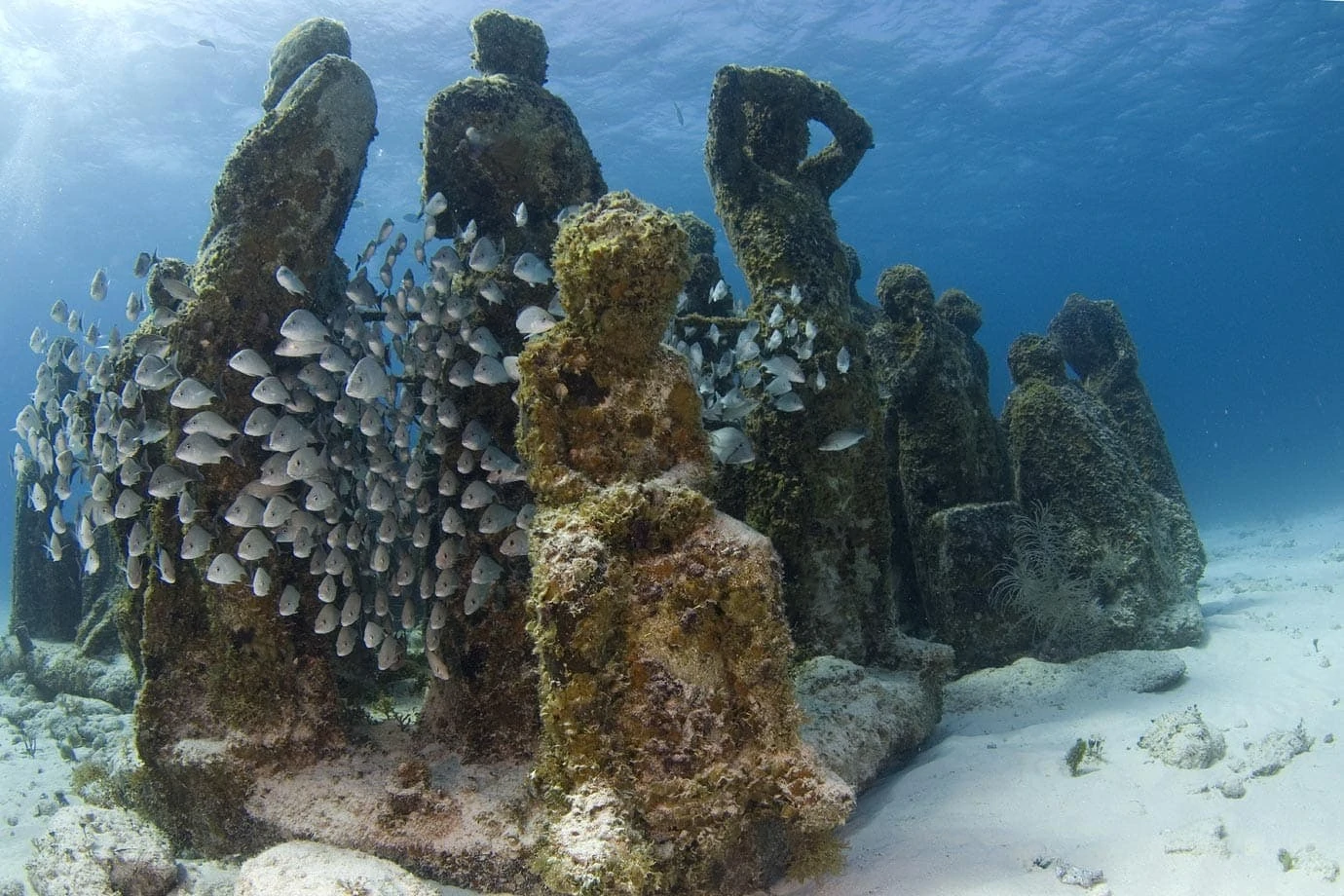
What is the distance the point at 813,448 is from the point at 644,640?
140 inches

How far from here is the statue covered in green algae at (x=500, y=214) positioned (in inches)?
202

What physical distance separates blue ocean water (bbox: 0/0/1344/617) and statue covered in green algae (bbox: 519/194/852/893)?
28242 mm

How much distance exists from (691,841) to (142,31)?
123 feet

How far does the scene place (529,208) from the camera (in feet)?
21.3

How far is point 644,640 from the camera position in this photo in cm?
353

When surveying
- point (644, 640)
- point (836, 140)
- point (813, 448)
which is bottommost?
point (644, 640)

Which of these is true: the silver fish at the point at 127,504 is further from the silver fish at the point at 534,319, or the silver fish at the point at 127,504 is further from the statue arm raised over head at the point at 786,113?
the statue arm raised over head at the point at 786,113

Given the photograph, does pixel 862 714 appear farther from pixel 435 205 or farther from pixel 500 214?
pixel 435 205

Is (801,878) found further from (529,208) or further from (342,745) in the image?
(529,208)

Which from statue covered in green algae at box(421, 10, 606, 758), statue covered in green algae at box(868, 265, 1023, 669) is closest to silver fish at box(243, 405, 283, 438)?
statue covered in green algae at box(421, 10, 606, 758)

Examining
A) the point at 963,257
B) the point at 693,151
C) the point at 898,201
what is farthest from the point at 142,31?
the point at 963,257

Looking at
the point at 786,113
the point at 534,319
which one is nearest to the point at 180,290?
the point at 534,319

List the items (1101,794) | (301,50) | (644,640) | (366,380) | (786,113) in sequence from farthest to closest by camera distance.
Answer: (786,113) → (301,50) → (366,380) → (1101,794) → (644,640)

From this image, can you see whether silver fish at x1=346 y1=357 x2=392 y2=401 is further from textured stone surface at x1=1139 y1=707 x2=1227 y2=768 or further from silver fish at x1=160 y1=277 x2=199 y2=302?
textured stone surface at x1=1139 y1=707 x2=1227 y2=768
